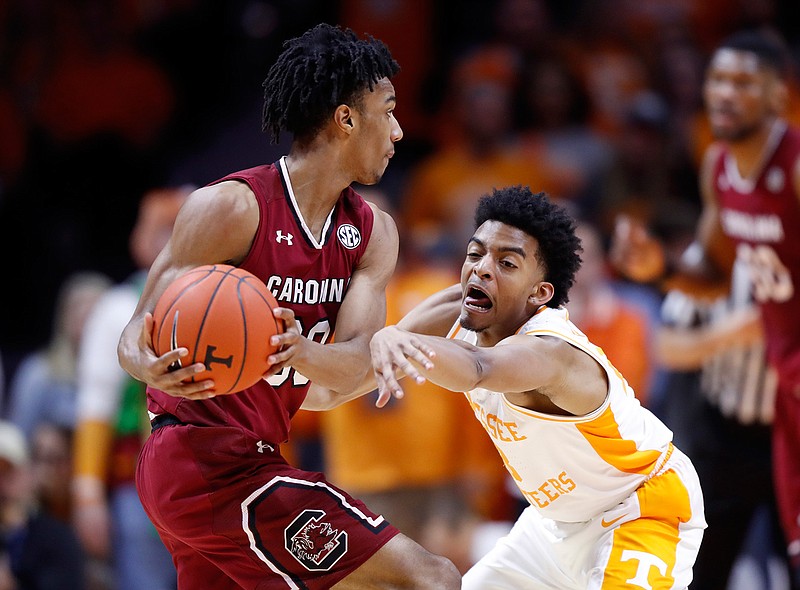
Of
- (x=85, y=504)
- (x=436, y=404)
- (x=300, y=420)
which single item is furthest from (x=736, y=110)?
(x=85, y=504)

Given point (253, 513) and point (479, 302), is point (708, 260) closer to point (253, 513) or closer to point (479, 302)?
point (479, 302)

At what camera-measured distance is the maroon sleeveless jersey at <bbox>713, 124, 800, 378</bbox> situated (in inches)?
243

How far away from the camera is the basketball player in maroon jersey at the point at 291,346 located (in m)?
4.12

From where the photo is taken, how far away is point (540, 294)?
4.38 m

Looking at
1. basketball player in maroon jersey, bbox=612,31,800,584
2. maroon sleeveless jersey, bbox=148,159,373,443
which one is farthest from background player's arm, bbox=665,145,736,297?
maroon sleeveless jersey, bbox=148,159,373,443

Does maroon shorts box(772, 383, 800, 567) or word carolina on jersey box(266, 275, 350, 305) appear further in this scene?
maroon shorts box(772, 383, 800, 567)

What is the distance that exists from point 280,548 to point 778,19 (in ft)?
23.3

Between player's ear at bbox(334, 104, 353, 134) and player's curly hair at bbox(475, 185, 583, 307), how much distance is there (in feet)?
1.79

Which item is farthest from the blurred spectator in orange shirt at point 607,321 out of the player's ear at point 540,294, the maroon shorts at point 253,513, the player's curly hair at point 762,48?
the maroon shorts at point 253,513

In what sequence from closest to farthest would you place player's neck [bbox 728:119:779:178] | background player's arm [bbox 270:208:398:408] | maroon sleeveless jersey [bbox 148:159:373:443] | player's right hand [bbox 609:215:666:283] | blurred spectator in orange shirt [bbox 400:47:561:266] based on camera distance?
background player's arm [bbox 270:208:398:408] < maroon sleeveless jersey [bbox 148:159:373:443] < player's right hand [bbox 609:215:666:283] < player's neck [bbox 728:119:779:178] < blurred spectator in orange shirt [bbox 400:47:561:266]

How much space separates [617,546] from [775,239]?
96.9 inches

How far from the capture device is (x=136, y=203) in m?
9.09

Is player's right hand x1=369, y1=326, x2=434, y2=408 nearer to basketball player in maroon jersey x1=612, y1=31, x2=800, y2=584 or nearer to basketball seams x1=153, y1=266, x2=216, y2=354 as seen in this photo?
basketball seams x1=153, y1=266, x2=216, y2=354

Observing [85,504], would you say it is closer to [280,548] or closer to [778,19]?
[280,548]
